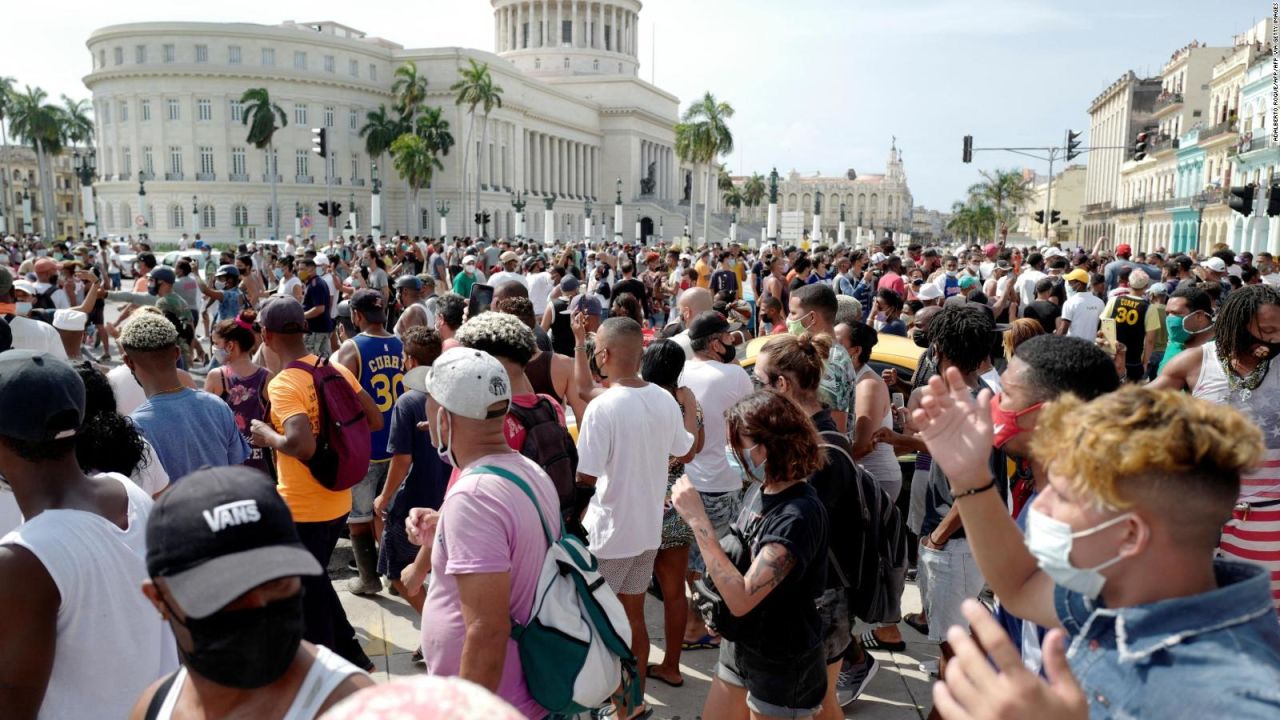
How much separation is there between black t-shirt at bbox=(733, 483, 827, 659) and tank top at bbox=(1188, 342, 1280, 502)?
2183 millimetres

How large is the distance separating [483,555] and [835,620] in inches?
66.9

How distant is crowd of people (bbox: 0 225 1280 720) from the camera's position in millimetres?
1568

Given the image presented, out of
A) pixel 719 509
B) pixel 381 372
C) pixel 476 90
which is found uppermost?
pixel 476 90

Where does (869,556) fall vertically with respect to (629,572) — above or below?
above

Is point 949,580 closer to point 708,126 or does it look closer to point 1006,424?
point 1006,424

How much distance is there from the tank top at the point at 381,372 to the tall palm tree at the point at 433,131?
66.5 metres

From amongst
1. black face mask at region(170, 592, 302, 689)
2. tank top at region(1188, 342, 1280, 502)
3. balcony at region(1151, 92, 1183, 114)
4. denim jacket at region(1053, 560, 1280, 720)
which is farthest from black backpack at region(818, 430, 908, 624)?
balcony at region(1151, 92, 1183, 114)

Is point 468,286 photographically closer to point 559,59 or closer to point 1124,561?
point 1124,561

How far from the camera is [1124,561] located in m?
1.62

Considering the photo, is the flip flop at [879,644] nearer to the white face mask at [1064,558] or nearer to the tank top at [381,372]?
the tank top at [381,372]

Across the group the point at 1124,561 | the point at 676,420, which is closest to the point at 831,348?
the point at 676,420

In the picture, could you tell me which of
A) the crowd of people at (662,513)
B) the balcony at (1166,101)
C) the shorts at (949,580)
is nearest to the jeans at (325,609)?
the crowd of people at (662,513)

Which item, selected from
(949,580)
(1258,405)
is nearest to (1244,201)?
(1258,405)

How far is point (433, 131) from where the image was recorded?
70188 millimetres
